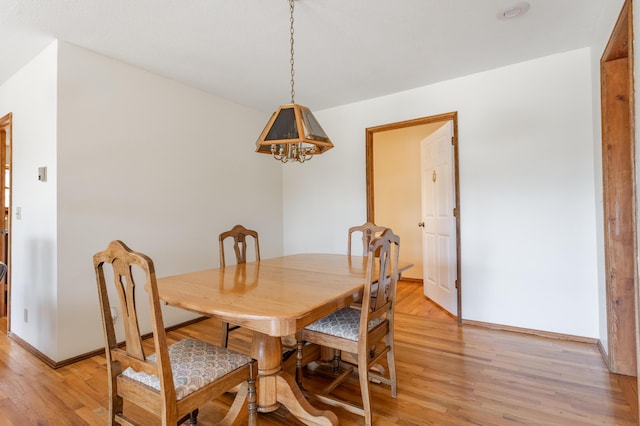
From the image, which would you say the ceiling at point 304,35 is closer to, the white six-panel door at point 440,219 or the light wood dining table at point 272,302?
the white six-panel door at point 440,219

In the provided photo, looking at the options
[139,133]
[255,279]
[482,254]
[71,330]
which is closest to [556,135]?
[482,254]

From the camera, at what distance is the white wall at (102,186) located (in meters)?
2.39

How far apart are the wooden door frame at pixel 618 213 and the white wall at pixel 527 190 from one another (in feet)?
1.60

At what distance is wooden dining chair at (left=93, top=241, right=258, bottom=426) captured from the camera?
115 centimetres

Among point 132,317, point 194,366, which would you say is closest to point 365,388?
point 194,366

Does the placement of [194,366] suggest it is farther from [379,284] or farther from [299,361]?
[379,284]

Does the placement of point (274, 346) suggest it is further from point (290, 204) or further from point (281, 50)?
point (290, 204)

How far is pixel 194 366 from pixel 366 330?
0.81 m

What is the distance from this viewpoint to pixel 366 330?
163cm

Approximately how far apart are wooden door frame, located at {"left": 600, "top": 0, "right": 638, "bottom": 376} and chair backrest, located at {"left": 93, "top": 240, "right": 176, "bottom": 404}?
263 cm

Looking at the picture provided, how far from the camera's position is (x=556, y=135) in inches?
109

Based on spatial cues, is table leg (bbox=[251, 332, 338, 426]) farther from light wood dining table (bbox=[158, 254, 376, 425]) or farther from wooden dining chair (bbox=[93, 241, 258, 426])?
wooden dining chair (bbox=[93, 241, 258, 426])

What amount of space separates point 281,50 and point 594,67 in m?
2.44

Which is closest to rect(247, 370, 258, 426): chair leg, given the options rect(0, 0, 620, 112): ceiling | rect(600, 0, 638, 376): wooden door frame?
rect(0, 0, 620, 112): ceiling
